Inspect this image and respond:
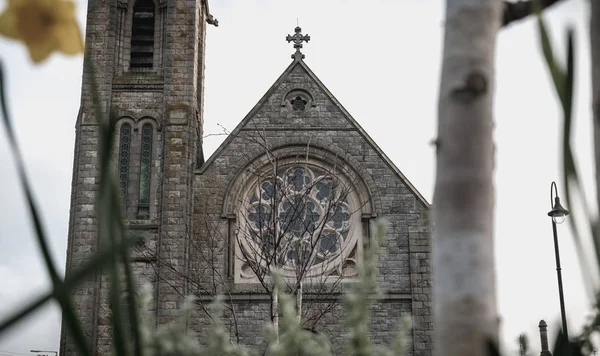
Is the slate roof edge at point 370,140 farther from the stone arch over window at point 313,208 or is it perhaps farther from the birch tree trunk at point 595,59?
the birch tree trunk at point 595,59

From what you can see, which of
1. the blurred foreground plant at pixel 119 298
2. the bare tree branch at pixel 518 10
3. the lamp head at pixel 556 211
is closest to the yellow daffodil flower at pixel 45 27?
the blurred foreground plant at pixel 119 298

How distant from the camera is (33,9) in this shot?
120 cm

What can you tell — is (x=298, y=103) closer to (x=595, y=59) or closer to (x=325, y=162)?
(x=325, y=162)

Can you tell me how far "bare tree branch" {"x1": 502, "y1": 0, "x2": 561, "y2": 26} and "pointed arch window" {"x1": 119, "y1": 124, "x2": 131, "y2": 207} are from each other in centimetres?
1574

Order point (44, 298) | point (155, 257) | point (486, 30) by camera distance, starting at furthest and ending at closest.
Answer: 1. point (155, 257)
2. point (486, 30)
3. point (44, 298)

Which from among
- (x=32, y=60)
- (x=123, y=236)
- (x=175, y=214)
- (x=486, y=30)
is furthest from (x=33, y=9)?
(x=175, y=214)

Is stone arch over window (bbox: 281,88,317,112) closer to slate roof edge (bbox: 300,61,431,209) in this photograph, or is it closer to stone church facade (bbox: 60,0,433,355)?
stone church facade (bbox: 60,0,433,355)

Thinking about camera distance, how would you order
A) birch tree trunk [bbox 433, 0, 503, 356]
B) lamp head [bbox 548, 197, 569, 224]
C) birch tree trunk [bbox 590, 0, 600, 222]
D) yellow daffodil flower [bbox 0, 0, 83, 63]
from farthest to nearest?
lamp head [bbox 548, 197, 569, 224] → birch tree trunk [bbox 590, 0, 600, 222] → birch tree trunk [bbox 433, 0, 503, 356] → yellow daffodil flower [bbox 0, 0, 83, 63]

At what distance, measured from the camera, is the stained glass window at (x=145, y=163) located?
1702cm

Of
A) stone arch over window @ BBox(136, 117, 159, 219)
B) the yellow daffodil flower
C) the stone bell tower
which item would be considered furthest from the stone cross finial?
the yellow daffodil flower

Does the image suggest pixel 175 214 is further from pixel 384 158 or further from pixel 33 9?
pixel 33 9

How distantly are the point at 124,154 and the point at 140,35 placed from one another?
2812 mm

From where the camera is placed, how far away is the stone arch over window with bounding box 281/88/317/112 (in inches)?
709

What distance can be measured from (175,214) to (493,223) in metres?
15.3
